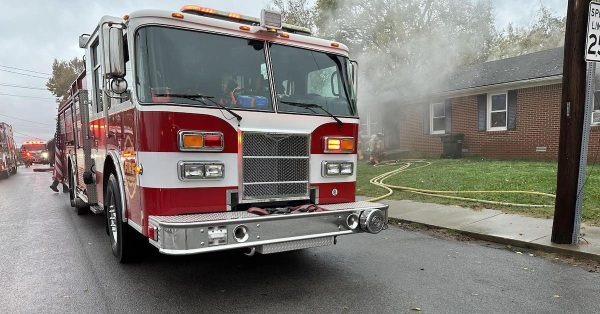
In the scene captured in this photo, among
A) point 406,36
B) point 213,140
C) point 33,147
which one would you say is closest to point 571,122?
point 213,140

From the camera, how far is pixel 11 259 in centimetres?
523

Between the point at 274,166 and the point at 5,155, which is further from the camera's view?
the point at 5,155

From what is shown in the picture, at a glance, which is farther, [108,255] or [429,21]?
[429,21]

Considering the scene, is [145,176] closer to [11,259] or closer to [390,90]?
[11,259]

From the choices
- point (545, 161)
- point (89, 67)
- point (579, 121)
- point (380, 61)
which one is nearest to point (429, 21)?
point (380, 61)

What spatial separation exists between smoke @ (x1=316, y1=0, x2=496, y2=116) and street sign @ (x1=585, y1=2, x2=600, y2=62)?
42.1 feet

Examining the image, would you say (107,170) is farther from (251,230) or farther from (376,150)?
(376,150)

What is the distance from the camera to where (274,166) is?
164 inches

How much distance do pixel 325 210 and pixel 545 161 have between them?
1230 cm

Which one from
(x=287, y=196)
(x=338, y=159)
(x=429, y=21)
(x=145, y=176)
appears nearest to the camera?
(x=145, y=176)

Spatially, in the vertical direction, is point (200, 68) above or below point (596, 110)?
below

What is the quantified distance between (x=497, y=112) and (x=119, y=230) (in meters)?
14.5

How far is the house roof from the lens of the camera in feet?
47.7

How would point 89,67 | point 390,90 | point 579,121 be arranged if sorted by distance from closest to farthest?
point 579,121, point 89,67, point 390,90
